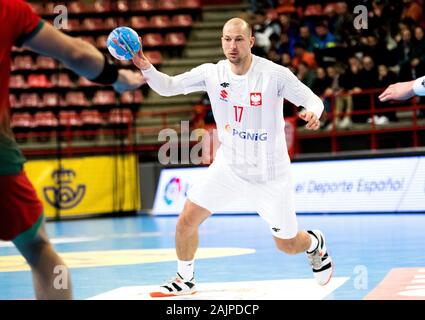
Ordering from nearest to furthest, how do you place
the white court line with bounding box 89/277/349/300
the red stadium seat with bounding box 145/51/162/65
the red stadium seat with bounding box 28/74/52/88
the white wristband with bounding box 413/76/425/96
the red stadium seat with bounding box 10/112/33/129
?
the white wristband with bounding box 413/76/425/96 < the white court line with bounding box 89/277/349/300 < the red stadium seat with bounding box 10/112/33/129 < the red stadium seat with bounding box 145/51/162/65 < the red stadium seat with bounding box 28/74/52/88

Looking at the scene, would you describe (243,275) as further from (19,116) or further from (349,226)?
(19,116)

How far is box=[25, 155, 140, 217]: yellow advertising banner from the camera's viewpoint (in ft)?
65.8

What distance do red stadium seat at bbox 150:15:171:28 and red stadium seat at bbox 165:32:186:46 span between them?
0.39 m

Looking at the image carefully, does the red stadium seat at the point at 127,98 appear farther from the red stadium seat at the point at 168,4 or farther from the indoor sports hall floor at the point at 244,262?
the indoor sports hall floor at the point at 244,262

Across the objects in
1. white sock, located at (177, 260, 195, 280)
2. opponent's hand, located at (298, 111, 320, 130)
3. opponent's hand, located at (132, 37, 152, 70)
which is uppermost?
opponent's hand, located at (132, 37, 152, 70)

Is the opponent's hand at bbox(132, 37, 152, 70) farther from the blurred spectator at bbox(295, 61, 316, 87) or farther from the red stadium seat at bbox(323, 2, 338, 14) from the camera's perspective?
the red stadium seat at bbox(323, 2, 338, 14)

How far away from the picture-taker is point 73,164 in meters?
20.4

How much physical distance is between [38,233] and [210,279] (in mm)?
4114

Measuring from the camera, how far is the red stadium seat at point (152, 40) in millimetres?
27141

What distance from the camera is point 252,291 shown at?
7.29m

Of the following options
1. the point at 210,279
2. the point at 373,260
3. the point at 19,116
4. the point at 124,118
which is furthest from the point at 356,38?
the point at 210,279

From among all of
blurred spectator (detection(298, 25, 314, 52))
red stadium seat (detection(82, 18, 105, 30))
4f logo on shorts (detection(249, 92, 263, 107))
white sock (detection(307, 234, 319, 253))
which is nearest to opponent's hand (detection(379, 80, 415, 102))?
4f logo on shorts (detection(249, 92, 263, 107))

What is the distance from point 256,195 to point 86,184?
45.0 ft

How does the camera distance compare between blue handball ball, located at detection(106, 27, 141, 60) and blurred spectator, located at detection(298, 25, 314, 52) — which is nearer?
blue handball ball, located at detection(106, 27, 141, 60)
